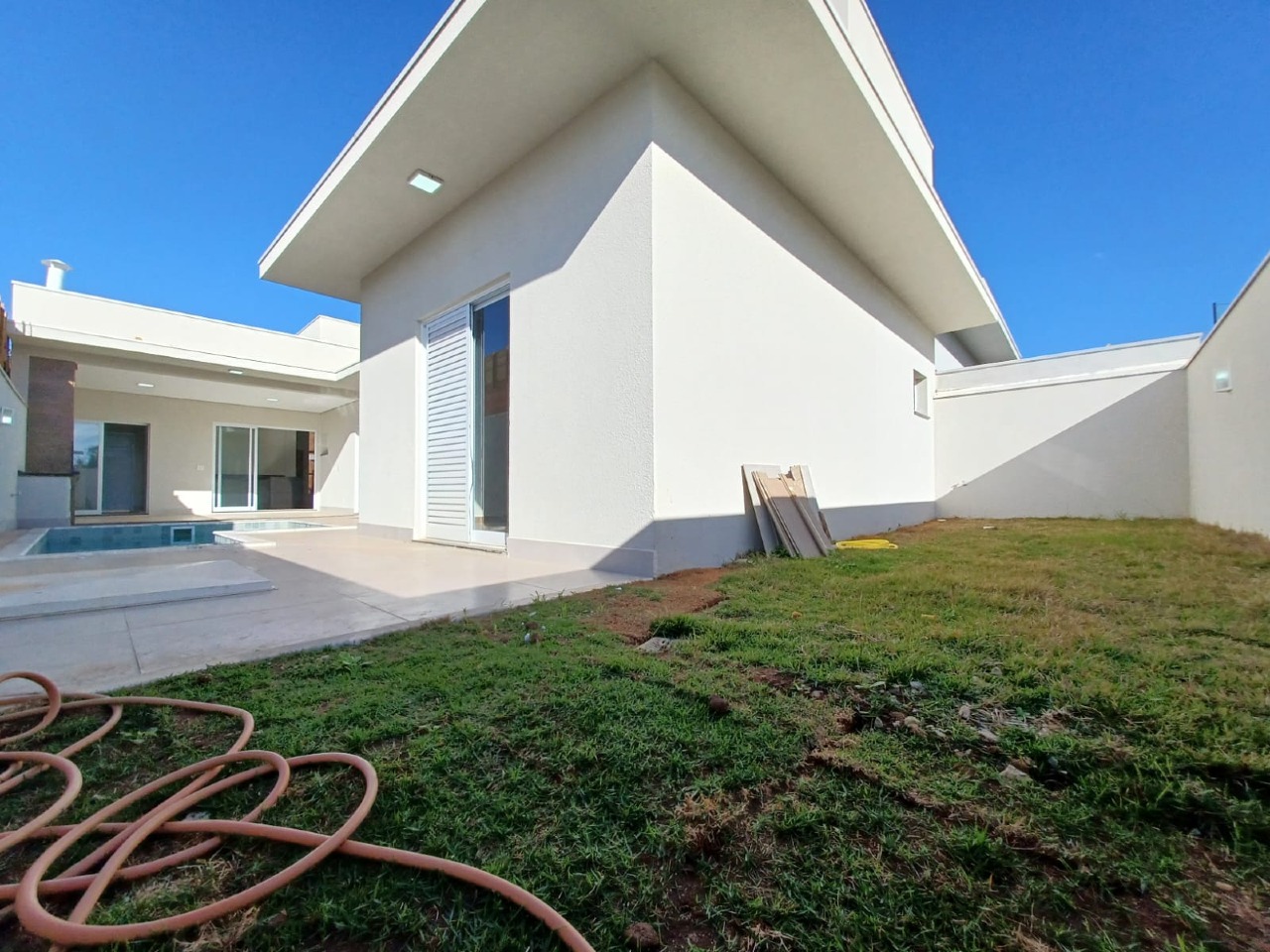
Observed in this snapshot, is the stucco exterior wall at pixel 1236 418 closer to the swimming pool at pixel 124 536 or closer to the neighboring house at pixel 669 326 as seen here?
the neighboring house at pixel 669 326

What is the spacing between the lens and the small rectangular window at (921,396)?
9.14 m

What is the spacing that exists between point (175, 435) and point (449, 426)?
11770 mm

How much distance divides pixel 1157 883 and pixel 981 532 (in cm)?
645

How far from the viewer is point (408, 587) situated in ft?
11.8

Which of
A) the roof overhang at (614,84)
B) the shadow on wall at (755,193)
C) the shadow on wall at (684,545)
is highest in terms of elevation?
the roof overhang at (614,84)

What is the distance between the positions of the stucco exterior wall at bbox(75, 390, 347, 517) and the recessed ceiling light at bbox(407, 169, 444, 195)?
11.7m

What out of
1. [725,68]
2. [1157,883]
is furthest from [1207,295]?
[1157,883]

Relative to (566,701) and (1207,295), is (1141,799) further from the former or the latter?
(1207,295)

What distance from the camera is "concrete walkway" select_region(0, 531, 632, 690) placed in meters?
2.13

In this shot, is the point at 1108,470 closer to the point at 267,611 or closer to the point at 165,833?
the point at 267,611

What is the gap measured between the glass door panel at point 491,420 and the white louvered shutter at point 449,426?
0.10m

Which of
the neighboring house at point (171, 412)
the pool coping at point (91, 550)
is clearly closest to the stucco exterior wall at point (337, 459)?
the neighboring house at point (171, 412)

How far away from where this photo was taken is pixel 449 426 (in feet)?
20.0

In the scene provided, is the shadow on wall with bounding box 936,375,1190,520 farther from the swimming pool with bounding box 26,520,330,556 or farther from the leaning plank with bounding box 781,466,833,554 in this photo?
the swimming pool with bounding box 26,520,330,556
